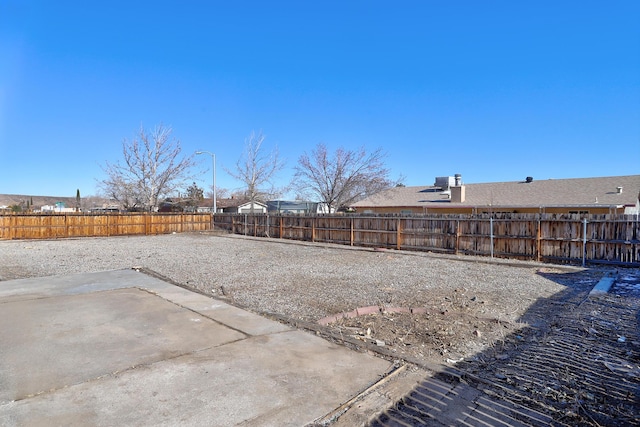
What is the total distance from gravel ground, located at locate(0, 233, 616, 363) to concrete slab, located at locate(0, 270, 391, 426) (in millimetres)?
886

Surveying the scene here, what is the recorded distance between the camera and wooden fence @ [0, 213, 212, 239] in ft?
67.7

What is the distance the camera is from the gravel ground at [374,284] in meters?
5.04

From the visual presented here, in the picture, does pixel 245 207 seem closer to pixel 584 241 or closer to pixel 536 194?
pixel 536 194

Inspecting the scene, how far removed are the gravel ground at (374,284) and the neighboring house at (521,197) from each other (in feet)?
43.0

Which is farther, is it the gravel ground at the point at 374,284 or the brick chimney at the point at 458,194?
the brick chimney at the point at 458,194

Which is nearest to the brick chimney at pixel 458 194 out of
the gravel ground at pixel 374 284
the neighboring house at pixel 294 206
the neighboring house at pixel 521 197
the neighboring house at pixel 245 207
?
the neighboring house at pixel 521 197

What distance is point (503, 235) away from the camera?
43.2ft

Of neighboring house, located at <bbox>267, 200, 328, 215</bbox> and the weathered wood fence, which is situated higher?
neighboring house, located at <bbox>267, 200, 328, 215</bbox>

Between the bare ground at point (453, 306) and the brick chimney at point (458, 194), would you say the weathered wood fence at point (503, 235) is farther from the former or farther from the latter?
the brick chimney at point (458, 194)

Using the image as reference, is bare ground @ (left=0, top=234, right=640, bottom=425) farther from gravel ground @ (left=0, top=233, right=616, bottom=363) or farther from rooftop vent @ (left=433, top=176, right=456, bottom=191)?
rooftop vent @ (left=433, top=176, right=456, bottom=191)

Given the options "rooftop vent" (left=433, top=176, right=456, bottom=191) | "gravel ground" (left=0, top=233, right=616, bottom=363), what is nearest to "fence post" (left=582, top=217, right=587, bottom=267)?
"gravel ground" (left=0, top=233, right=616, bottom=363)

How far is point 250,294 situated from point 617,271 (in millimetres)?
9749

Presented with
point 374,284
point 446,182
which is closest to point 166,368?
point 374,284

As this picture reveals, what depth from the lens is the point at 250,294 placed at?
745 cm
